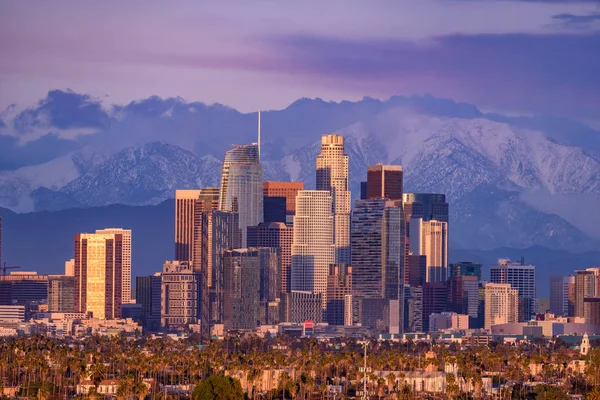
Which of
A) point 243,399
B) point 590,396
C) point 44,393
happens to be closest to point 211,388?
point 243,399

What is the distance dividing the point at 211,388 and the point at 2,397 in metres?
22.9

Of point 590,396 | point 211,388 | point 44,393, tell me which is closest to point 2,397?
point 44,393

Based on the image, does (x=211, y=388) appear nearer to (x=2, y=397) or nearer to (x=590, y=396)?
(x=2, y=397)

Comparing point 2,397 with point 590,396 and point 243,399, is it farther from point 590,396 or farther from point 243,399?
point 590,396

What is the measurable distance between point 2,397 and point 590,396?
6330 centimetres

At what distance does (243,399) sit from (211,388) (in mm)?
3763

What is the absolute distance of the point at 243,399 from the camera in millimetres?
197875

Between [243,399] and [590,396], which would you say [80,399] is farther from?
[590,396]

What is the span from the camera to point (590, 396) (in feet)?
632

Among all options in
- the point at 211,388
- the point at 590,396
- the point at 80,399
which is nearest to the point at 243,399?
the point at 211,388

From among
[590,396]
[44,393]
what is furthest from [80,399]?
[590,396]

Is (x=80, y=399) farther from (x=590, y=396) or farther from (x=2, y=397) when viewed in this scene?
(x=590, y=396)

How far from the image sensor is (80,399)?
7653 inches

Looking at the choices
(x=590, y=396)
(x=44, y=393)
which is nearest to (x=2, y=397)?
(x=44, y=393)
